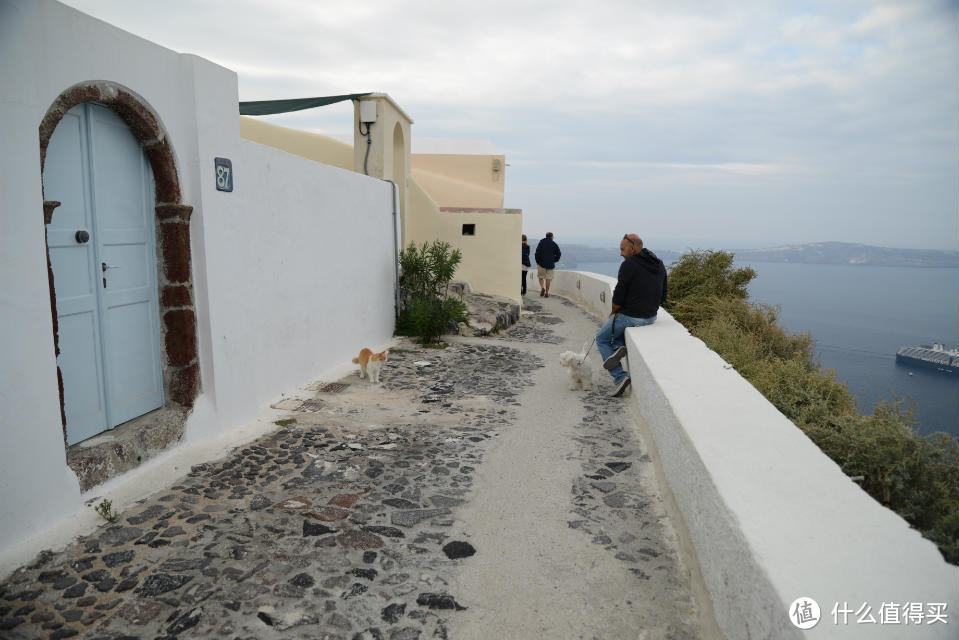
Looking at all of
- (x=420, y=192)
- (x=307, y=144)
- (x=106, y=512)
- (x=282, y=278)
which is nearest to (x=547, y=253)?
(x=420, y=192)

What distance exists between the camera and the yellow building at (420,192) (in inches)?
426

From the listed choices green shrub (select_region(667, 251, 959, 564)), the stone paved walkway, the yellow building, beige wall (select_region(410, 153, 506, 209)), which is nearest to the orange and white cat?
the stone paved walkway

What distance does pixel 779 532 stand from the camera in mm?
2279

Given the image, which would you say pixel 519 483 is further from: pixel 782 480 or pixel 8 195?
pixel 8 195

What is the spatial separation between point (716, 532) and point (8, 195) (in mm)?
3766

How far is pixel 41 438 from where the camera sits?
3270mm

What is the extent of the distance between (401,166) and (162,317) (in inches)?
325

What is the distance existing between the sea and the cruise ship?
0.84 ft

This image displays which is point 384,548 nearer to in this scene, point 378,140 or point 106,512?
point 106,512

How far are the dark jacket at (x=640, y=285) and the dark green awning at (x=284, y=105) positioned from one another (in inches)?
243

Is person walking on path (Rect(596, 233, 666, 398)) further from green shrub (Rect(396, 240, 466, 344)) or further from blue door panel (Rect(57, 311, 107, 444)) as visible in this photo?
blue door panel (Rect(57, 311, 107, 444))

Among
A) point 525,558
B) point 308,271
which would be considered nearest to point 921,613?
point 525,558

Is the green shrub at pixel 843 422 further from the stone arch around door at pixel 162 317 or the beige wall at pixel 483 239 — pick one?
the beige wall at pixel 483 239

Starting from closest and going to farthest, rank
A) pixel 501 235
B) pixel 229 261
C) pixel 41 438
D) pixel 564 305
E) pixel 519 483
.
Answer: pixel 41 438 < pixel 519 483 < pixel 229 261 < pixel 501 235 < pixel 564 305
